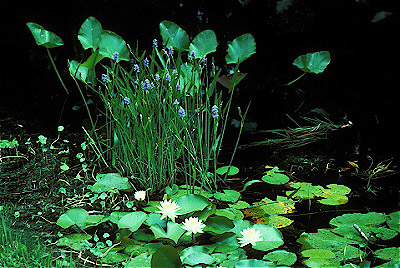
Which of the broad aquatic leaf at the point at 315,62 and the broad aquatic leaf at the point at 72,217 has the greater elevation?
the broad aquatic leaf at the point at 315,62

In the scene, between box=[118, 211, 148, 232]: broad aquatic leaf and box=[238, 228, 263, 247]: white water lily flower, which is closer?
box=[238, 228, 263, 247]: white water lily flower

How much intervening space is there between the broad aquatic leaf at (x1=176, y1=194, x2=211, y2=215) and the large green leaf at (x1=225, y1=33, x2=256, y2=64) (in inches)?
22.6

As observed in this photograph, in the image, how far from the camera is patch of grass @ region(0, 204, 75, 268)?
133 centimetres

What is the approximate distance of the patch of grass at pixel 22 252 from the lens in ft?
4.35

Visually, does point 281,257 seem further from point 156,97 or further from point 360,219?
point 156,97

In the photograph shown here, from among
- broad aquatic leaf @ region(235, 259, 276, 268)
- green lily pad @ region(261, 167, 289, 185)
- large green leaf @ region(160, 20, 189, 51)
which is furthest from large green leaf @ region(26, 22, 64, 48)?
broad aquatic leaf @ region(235, 259, 276, 268)

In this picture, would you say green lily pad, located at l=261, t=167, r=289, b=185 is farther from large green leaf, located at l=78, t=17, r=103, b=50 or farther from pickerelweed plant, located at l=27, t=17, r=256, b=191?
large green leaf, located at l=78, t=17, r=103, b=50

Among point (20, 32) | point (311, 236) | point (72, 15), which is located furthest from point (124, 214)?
point (20, 32)

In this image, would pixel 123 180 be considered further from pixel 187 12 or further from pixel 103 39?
pixel 187 12

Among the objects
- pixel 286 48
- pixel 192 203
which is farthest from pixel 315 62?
pixel 192 203

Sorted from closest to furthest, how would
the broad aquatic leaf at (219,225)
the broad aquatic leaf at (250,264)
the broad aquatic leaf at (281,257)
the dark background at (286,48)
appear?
the broad aquatic leaf at (250,264), the broad aquatic leaf at (281,257), the broad aquatic leaf at (219,225), the dark background at (286,48)

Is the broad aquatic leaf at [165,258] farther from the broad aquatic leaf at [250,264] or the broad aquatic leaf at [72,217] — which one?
the broad aquatic leaf at [72,217]

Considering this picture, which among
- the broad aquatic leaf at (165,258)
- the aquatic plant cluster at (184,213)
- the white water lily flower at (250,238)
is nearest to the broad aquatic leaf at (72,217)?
the aquatic plant cluster at (184,213)

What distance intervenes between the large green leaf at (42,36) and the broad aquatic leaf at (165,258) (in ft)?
3.12
